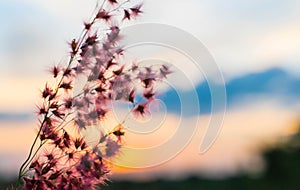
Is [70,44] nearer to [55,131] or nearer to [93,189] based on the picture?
[55,131]

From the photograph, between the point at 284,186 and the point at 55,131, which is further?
the point at 284,186

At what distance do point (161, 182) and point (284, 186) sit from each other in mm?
5043

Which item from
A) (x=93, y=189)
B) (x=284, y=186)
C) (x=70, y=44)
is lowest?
(x=93, y=189)

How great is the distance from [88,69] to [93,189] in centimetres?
65

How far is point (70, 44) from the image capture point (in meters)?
3.51

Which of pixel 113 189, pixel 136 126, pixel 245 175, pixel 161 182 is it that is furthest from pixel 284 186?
pixel 136 126

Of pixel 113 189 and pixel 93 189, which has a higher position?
pixel 113 189

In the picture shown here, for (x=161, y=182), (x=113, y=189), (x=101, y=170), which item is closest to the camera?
(x=101, y=170)

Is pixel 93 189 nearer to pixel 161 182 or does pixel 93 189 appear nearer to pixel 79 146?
pixel 79 146

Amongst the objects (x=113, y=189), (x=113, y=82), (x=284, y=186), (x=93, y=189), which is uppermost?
(x=284, y=186)

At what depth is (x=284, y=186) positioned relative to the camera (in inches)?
681

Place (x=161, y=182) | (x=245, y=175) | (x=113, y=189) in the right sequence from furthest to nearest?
(x=245, y=175) → (x=161, y=182) → (x=113, y=189)

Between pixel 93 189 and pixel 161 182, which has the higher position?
pixel 161 182

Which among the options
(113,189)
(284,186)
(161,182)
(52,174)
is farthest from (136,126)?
(284,186)
